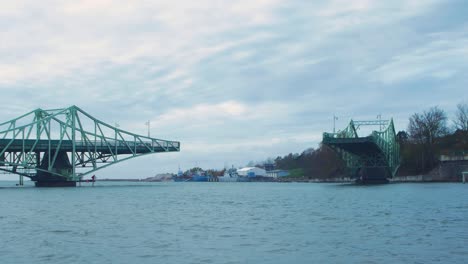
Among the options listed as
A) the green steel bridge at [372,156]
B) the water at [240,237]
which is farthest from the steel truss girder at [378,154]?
the water at [240,237]

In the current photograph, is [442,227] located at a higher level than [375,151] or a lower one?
lower

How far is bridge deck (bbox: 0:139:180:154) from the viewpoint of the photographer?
110 m

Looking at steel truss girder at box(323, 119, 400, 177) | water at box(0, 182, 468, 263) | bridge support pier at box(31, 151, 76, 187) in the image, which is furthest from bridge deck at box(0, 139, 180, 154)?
water at box(0, 182, 468, 263)

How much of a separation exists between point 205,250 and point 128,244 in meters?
4.13

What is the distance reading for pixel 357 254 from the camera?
2556cm

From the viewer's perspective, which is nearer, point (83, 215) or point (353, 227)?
point (353, 227)

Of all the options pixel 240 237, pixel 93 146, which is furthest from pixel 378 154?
pixel 240 237

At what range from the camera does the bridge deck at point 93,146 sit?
10950 cm

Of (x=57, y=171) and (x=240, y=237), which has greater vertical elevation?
(x=57, y=171)

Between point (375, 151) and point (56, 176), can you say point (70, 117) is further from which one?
point (375, 151)

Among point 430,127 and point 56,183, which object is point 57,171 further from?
point 430,127

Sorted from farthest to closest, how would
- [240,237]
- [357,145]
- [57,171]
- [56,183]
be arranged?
[56,183]
[57,171]
[357,145]
[240,237]

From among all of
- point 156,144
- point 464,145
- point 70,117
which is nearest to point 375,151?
point 464,145

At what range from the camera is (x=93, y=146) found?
120 meters
